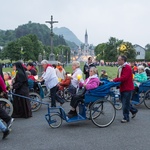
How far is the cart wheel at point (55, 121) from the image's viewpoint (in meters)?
6.75

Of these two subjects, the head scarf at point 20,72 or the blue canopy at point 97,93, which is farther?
the head scarf at point 20,72

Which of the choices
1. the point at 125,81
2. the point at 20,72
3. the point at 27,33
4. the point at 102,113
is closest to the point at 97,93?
the point at 102,113

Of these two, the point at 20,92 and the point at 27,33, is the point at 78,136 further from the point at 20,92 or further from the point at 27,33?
the point at 27,33

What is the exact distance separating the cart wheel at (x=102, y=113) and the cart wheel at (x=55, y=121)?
2.85 ft

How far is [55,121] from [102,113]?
1416mm

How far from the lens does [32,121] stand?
7.64 meters

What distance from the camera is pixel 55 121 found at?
676 cm

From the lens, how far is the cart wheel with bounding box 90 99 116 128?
690 cm

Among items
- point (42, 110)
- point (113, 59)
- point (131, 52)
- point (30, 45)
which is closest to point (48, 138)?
point (42, 110)

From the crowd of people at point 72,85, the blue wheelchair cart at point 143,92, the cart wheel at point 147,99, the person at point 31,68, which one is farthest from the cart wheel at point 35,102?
the cart wheel at point 147,99

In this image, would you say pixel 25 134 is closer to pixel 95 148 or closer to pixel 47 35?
pixel 95 148

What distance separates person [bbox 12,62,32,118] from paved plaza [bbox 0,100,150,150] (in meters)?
0.38

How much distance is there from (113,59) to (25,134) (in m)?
96.5

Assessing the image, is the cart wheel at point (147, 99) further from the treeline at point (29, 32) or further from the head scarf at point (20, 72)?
the treeline at point (29, 32)
